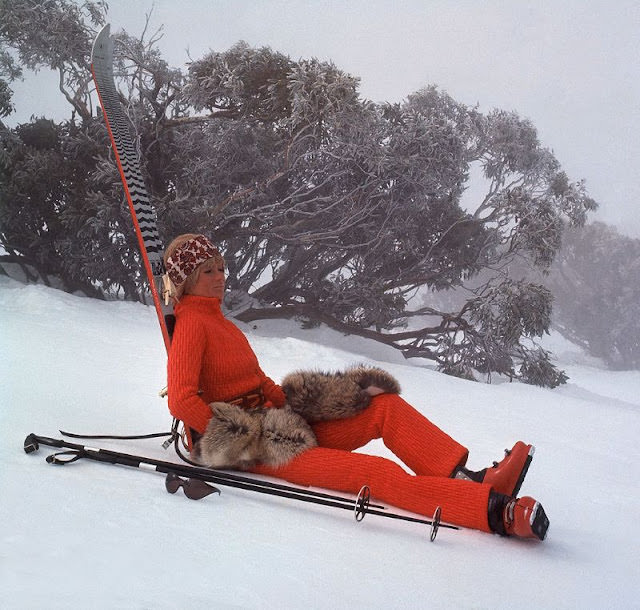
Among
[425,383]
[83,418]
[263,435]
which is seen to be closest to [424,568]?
[263,435]

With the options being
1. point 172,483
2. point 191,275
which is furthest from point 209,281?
point 172,483

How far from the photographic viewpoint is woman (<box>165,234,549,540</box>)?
153 centimetres

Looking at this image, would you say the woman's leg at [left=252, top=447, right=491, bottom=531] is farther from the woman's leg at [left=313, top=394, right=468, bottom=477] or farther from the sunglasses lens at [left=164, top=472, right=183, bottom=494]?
the sunglasses lens at [left=164, top=472, right=183, bottom=494]

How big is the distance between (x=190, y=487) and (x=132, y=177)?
1.06 m

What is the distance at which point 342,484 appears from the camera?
1.67 metres

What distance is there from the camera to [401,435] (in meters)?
1.73

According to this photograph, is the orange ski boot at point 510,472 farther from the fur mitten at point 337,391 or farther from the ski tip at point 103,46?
the ski tip at point 103,46

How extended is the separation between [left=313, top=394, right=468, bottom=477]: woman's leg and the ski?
146mm

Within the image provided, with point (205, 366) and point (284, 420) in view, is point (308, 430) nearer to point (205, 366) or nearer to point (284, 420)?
point (284, 420)

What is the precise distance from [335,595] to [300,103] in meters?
4.22

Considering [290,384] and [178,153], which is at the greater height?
[178,153]

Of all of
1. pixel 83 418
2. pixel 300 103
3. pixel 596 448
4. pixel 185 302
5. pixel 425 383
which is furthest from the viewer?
pixel 300 103

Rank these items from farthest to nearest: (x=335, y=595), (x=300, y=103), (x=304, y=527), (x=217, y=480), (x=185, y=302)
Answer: (x=300, y=103), (x=185, y=302), (x=217, y=480), (x=304, y=527), (x=335, y=595)

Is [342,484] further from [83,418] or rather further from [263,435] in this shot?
[83,418]
